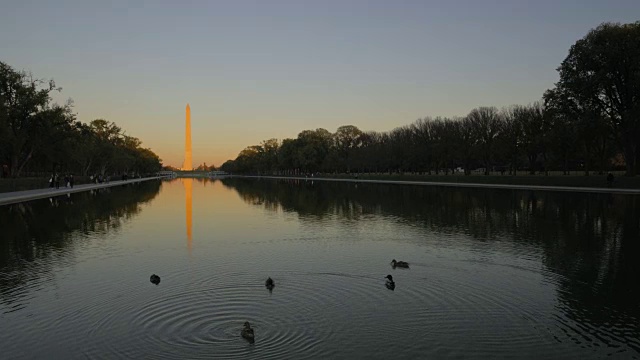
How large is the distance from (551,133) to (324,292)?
165 ft

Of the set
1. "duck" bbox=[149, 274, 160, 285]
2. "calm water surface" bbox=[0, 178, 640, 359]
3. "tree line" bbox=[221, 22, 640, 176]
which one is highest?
"tree line" bbox=[221, 22, 640, 176]

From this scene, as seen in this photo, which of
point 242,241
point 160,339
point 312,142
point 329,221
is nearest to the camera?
point 160,339

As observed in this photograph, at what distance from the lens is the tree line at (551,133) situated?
47.6 meters

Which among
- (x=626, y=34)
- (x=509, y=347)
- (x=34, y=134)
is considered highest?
(x=626, y=34)

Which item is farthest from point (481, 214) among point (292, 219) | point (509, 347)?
point (509, 347)

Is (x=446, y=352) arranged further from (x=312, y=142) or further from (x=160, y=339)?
(x=312, y=142)

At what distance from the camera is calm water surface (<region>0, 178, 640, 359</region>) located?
7910 millimetres

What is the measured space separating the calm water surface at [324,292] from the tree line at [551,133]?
3237 centimetres

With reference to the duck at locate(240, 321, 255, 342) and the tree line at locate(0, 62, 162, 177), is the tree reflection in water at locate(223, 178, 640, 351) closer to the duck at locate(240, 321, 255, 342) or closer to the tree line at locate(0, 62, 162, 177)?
the duck at locate(240, 321, 255, 342)

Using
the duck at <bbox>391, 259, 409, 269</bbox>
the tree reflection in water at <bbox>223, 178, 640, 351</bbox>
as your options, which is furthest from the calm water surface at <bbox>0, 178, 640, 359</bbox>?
the duck at <bbox>391, 259, 409, 269</bbox>

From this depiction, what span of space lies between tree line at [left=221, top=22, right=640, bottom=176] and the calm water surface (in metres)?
32.4

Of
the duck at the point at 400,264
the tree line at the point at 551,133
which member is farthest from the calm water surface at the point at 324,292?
the tree line at the point at 551,133

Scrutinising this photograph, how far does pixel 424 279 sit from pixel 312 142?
122162 mm

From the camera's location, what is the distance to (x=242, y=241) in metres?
18.4
